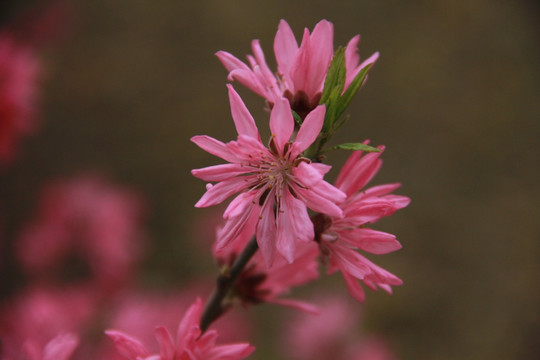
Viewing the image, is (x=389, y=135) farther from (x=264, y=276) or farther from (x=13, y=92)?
(x=264, y=276)

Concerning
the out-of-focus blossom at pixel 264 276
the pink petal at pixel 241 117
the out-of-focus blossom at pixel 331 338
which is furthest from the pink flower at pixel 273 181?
the out-of-focus blossom at pixel 331 338

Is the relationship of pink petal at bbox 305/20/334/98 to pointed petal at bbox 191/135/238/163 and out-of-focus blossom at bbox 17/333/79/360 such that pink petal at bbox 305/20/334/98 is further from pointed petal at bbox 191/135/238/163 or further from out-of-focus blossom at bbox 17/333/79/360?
out-of-focus blossom at bbox 17/333/79/360

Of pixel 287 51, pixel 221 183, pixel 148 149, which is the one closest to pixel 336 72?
pixel 287 51

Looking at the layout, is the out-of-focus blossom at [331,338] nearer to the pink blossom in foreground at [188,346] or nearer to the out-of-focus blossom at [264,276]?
the out-of-focus blossom at [264,276]

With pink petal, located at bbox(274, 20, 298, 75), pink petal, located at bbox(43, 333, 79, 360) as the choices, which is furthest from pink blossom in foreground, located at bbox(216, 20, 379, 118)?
pink petal, located at bbox(43, 333, 79, 360)

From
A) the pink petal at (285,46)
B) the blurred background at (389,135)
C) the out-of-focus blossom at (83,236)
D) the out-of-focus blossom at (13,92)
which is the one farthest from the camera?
the blurred background at (389,135)

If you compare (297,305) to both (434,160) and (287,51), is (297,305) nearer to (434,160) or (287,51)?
(287,51)
